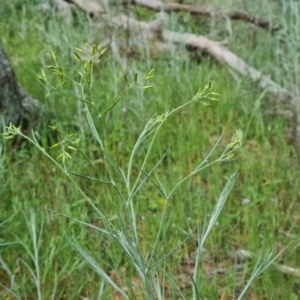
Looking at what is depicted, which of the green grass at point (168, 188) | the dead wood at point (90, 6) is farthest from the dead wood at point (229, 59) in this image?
the dead wood at point (90, 6)

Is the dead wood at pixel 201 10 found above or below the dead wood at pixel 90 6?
below

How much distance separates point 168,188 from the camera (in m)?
2.97

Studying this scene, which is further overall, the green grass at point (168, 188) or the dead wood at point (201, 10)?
the dead wood at point (201, 10)

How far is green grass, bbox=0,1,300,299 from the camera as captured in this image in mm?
2361

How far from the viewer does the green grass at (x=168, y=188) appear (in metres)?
2.36

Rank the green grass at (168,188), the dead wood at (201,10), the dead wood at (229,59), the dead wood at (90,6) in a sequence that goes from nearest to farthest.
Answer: the green grass at (168,188) → the dead wood at (229,59) → the dead wood at (201,10) → the dead wood at (90,6)

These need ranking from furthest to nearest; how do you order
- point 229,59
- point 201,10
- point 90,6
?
1. point 201,10
2. point 90,6
3. point 229,59

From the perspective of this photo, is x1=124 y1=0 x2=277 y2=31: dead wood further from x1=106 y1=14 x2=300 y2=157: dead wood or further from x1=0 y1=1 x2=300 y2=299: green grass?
x1=0 y1=1 x2=300 y2=299: green grass

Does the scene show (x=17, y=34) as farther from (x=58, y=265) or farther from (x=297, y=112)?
(x=58, y=265)

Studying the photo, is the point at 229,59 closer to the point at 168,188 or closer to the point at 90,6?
the point at 90,6

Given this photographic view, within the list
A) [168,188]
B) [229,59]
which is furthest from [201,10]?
[168,188]

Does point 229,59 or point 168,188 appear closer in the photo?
point 168,188

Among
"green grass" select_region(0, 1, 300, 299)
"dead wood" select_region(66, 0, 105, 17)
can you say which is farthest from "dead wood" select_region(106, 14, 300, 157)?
"dead wood" select_region(66, 0, 105, 17)

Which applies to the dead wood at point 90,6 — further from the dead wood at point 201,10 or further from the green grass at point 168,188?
the green grass at point 168,188
